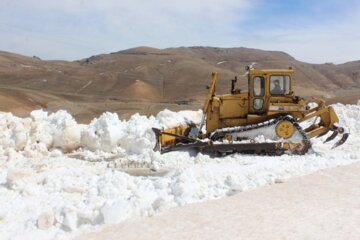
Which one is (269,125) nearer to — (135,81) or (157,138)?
(157,138)

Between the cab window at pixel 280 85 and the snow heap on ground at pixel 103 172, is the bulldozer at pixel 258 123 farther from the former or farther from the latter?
the snow heap on ground at pixel 103 172

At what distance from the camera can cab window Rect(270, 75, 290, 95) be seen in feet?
44.2

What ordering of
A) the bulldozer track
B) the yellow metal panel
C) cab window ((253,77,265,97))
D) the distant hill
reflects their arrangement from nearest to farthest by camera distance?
the bulldozer track < cab window ((253,77,265,97)) < the yellow metal panel < the distant hill

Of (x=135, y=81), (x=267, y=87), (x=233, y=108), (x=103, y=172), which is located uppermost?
(x=135, y=81)

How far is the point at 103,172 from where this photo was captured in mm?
10984

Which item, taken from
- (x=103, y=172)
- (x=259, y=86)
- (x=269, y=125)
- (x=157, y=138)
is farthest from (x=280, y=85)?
(x=103, y=172)

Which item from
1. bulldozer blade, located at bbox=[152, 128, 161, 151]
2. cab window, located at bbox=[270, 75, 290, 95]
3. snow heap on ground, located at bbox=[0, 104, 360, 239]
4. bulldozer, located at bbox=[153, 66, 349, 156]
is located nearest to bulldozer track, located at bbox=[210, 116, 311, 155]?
bulldozer, located at bbox=[153, 66, 349, 156]

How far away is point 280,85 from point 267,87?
0.37m

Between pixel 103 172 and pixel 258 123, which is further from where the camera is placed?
pixel 258 123

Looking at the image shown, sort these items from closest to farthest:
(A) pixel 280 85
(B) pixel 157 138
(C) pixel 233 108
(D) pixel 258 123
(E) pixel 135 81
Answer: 1. (B) pixel 157 138
2. (D) pixel 258 123
3. (A) pixel 280 85
4. (C) pixel 233 108
5. (E) pixel 135 81

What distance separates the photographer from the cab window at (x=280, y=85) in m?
13.5

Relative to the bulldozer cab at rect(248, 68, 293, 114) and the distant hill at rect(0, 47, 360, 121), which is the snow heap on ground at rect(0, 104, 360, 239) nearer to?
the bulldozer cab at rect(248, 68, 293, 114)

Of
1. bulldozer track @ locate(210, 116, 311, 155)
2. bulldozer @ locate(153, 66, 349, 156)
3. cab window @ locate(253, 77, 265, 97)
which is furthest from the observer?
cab window @ locate(253, 77, 265, 97)

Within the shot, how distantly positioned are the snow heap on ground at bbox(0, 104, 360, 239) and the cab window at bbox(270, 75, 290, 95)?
1.81 metres
